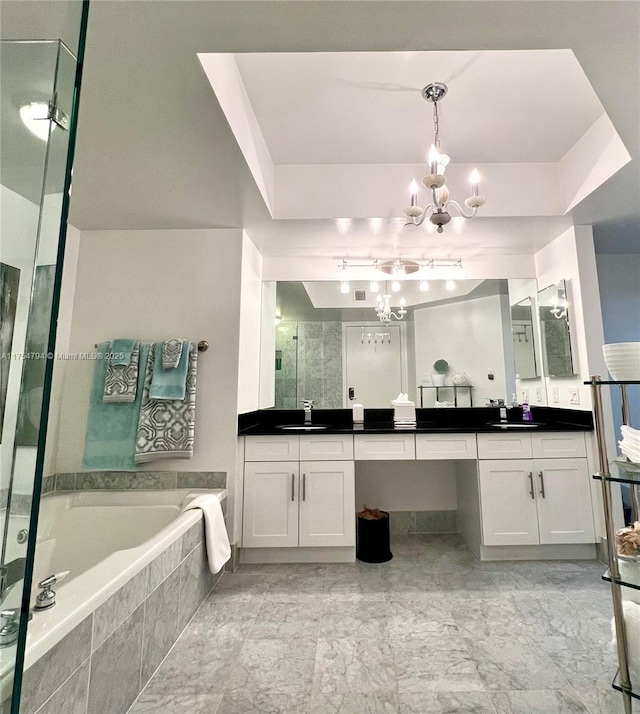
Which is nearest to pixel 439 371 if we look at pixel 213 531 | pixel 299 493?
pixel 299 493

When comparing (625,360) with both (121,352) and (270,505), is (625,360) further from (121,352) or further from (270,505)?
(121,352)

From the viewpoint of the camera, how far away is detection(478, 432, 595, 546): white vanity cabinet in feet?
Answer: 7.99

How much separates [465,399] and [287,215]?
82.1 inches

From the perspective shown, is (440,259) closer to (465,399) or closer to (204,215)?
(465,399)

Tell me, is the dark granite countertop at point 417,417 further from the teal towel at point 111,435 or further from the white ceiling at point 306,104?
the white ceiling at point 306,104

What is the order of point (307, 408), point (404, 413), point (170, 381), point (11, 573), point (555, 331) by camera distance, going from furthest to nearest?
point (307, 408)
point (404, 413)
point (555, 331)
point (170, 381)
point (11, 573)

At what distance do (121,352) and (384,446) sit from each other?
193 cm

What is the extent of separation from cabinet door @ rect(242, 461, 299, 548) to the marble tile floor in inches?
7.7

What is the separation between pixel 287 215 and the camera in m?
2.48

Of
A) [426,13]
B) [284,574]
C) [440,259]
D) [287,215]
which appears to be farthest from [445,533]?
[426,13]

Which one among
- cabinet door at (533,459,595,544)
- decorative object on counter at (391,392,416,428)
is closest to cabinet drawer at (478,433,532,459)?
cabinet door at (533,459,595,544)

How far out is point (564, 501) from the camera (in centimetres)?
247

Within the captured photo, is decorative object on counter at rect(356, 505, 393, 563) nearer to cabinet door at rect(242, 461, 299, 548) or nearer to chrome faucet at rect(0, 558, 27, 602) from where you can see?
cabinet door at rect(242, 461, 299, 548)

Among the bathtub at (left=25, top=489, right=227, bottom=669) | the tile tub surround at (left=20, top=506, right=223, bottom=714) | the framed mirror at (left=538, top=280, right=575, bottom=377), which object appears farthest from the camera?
the framed mirror at (left=538, top=280, right=575, bottom=377)
